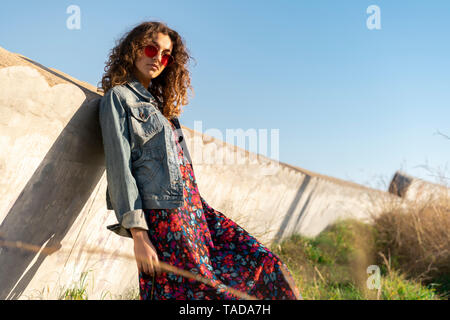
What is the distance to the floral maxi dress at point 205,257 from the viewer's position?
173 cm

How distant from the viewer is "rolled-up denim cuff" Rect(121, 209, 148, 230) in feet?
5.46

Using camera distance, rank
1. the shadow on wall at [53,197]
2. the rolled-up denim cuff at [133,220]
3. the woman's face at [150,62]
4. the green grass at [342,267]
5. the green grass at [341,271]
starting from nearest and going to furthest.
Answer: the rolled-up denim cuff at [133,220], the shadow on wall at [53,197], the woman's face at [150,62], the green grass at [341,271], the green grass at [342,267]

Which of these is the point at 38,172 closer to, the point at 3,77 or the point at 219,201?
the point at 3,77

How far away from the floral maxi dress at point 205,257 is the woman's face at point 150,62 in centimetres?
48

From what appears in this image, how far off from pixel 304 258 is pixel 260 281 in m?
4.48

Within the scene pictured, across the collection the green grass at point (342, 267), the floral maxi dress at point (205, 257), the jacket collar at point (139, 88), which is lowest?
the green grass at point (342, 267)

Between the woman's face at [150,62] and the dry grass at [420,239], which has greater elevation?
the woman's face at [150,62]

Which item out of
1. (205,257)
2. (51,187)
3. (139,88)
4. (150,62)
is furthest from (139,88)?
(205,257)

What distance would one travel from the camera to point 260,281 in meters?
1.96

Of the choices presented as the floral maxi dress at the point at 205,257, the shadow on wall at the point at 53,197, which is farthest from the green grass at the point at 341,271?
the floral maxi dress at the point at 205,257

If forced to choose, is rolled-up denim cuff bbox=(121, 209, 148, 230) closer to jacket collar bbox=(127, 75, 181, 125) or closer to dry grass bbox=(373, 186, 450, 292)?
jacket collar bbox=(127, 75, 181, 125)

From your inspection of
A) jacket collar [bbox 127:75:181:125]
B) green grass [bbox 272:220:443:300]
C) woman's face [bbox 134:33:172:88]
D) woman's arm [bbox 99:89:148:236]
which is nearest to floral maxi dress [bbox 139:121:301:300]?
woman's arm [bbox 99:89:148:236]

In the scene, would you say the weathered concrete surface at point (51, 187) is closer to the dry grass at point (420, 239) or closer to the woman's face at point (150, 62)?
the woman's face at point (150, 62)

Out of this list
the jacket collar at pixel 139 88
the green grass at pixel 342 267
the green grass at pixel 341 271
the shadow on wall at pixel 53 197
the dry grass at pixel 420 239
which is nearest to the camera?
the shadow on wall at pixel 53 197
